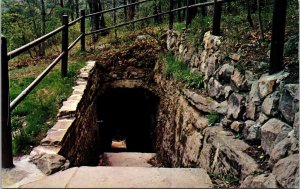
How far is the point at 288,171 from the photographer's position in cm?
270

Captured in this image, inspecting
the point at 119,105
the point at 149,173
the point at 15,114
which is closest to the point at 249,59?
the point at 149,173

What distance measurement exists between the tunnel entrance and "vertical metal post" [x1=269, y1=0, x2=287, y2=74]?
616cm

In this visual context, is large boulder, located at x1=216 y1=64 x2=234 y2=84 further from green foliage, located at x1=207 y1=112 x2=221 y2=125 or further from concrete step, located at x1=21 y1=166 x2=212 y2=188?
concrete step, located at x1=21 y1=166 x2=212 y2=188

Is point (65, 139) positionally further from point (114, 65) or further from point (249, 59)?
point (114, 65)

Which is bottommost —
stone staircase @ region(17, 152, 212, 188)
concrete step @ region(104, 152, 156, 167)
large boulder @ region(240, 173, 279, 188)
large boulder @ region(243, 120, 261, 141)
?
concrete step @ region(104, 152, 156, 167)

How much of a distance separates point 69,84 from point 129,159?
Result: 2.92 metres

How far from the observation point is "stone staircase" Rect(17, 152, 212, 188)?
2934 millimetres

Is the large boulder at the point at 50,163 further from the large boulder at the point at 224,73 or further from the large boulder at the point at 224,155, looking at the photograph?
the large boulder at the point at 224,73

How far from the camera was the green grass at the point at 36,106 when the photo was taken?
399 centimetres

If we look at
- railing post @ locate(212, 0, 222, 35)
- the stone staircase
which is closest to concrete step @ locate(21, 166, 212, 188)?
the stone staircase

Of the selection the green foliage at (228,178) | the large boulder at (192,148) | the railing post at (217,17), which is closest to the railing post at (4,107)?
the green foliage at (228,178)

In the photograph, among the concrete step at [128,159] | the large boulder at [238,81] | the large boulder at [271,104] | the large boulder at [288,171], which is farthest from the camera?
the concrete step at [128,159]

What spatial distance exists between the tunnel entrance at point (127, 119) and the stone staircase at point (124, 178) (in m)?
6.42

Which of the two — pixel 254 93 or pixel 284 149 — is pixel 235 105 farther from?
pixel 284 149
